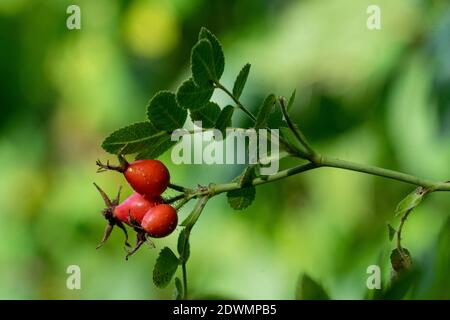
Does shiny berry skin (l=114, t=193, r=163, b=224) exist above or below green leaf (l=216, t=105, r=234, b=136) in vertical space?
below

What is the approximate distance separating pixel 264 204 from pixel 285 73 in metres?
0.31

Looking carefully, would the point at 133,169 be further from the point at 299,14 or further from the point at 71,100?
the point at 71,100

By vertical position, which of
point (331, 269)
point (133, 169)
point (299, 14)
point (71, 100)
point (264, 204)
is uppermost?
point (299, 14)

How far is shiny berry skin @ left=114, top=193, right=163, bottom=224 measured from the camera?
78 cm

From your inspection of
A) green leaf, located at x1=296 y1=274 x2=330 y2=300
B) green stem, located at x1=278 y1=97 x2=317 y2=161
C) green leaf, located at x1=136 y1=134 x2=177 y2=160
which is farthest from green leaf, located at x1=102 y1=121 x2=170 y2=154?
green leaf, located at x1=296 y1=274 x2=330 y2=300

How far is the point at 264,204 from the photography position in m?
1.99

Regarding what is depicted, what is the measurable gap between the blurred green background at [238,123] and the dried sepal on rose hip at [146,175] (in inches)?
28.9

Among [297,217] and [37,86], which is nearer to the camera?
[297,217]

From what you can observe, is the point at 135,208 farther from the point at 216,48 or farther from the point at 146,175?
the point at 216,48

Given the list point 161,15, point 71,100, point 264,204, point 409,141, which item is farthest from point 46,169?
point 409,141

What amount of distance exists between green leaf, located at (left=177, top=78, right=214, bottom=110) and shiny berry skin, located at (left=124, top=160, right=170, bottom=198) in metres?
0.07

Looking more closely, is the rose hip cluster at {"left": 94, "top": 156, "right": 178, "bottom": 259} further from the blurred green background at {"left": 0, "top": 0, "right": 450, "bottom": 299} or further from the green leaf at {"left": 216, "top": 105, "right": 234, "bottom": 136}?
the blurred green background at {"left": 0, "top": 0, "right": 450, "bottom": 299}

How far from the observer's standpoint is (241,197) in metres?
0.80

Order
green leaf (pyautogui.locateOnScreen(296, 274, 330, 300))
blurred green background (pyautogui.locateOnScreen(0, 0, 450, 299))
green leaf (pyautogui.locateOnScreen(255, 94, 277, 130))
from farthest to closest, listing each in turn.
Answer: blurred green background (pyautogui.locateOnScreen(0, 0, 450, 299)) < green leaf (pyautogui.locateOnScreen(296, 274, 330, 300)) < green leaf (pyautogui.locateOnScreen(255, 94, 277, 130))
